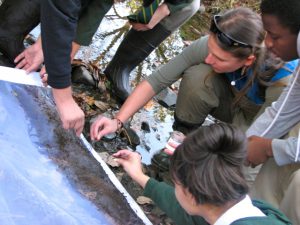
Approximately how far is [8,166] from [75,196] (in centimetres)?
27

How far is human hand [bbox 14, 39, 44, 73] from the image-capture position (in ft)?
6.85

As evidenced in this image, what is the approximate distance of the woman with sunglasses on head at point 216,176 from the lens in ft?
4.10

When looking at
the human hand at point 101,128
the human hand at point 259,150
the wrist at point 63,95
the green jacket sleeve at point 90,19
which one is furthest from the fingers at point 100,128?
the human hand at point 259,150

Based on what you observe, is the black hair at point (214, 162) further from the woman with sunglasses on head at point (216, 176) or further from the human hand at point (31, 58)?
the human hand at point (31, 58)

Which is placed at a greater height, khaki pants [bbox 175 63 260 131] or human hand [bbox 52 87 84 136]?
human hand [bbox 52 87 84 136]

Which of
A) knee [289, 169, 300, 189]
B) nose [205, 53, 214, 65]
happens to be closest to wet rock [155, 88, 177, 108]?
nose [205, 53, 214, 65]

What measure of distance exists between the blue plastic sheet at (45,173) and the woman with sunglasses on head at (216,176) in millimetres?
469

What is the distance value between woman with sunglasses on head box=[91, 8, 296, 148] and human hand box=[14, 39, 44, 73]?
42cm

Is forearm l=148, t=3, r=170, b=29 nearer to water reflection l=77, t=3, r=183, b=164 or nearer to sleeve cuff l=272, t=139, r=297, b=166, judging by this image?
water reflection l=77, t=3, r=183, b=164

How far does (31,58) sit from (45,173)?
676 millimetres

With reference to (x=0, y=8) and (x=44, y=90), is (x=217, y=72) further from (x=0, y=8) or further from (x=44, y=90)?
(x=0, y=8)

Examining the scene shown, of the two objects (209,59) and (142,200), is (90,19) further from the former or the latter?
(142,200)

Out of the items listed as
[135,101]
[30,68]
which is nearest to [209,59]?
[135,101]

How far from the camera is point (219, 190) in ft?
4.15
